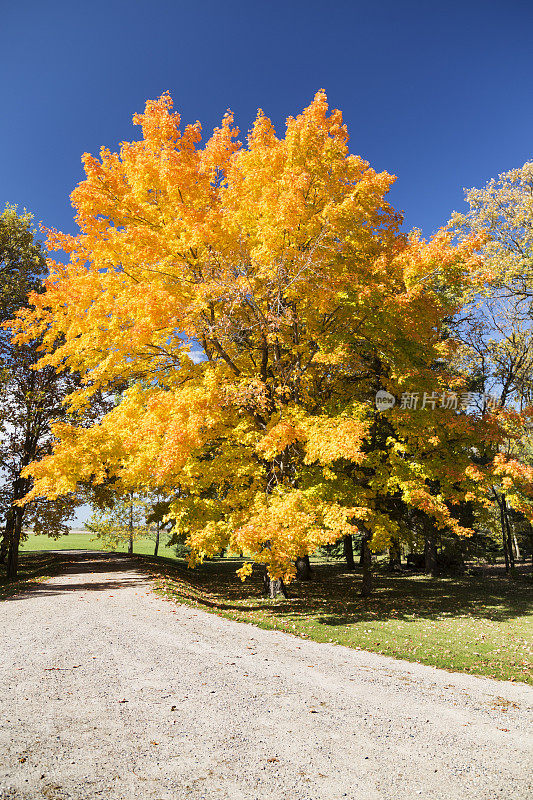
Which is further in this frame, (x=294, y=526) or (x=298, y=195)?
(x=298, y=195)

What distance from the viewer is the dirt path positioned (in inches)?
157

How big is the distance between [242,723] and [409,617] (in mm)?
9996

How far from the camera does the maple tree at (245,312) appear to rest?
12.0 meters

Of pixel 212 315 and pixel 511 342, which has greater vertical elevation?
pixel 511 342

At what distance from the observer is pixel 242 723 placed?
523 centimetres

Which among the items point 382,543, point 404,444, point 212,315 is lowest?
point 382,543

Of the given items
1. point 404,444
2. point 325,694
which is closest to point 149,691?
point 325,694

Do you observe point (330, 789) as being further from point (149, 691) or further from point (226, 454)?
point (226, 454)

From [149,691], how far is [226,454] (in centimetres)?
750

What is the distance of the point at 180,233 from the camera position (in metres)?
12.8

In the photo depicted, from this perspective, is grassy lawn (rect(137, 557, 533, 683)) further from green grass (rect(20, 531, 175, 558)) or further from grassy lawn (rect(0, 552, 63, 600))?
green grass (rect(20, 531, 175, 558))

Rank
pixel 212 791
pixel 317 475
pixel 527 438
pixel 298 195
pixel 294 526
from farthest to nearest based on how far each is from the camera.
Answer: pixel 527 438, pixel 317 475, pixel 298 195, pixel 294 526, pixel 212 791

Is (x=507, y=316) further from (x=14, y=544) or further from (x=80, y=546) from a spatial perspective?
(x=80, y=546)

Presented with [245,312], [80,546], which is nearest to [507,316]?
[245,312]
